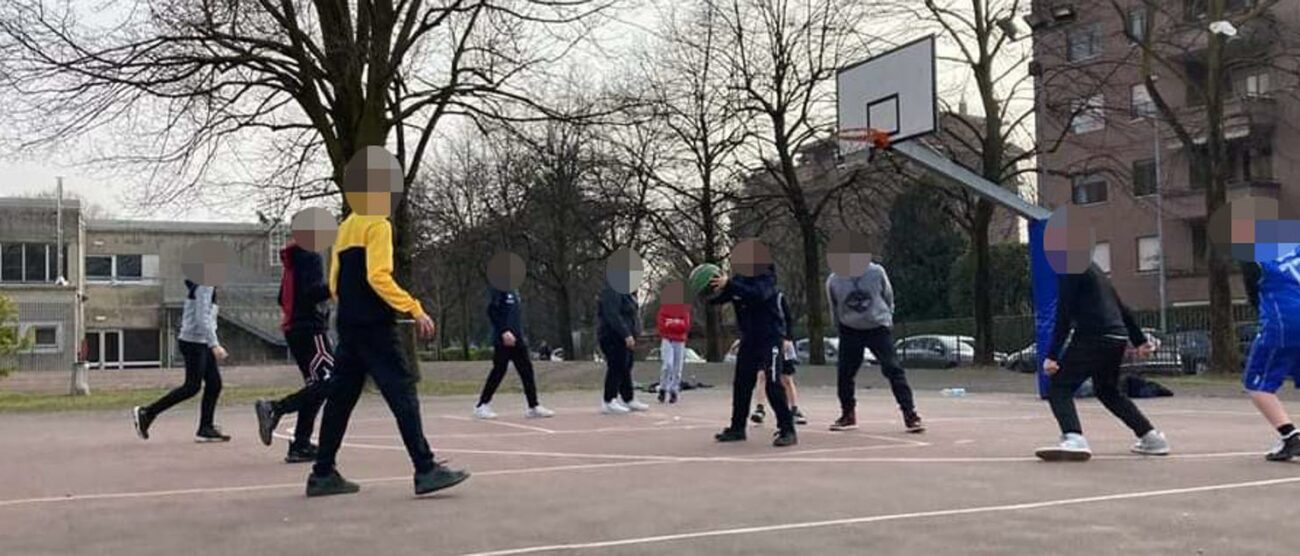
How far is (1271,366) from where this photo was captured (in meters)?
8.96

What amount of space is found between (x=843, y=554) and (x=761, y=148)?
3581 cm

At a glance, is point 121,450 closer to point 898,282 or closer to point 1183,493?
point 1183,493

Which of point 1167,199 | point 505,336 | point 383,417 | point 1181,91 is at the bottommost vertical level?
point 383,417

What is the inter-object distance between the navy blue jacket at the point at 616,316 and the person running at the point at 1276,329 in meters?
8.12

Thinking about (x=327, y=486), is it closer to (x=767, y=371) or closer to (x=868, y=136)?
(x=767, y=371)

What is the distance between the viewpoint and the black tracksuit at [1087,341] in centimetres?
909

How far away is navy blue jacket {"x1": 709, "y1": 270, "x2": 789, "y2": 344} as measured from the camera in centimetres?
1080

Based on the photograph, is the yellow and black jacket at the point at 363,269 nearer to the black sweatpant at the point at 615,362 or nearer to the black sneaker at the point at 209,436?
the black sneaker at the point at 209,436

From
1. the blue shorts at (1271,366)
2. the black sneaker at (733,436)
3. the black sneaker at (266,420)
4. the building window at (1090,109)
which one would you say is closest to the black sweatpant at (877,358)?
the black sneaker at (733,436)

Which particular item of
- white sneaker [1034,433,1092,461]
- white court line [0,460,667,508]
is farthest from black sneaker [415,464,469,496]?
white sneaker [1034,433,1092,461]

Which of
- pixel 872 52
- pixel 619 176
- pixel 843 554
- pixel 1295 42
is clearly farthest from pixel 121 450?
pixel 619 176

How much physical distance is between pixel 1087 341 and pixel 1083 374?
0.24 metres

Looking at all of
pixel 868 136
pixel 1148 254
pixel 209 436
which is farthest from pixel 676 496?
pixel 1148 254

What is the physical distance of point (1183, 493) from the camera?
7320mm
